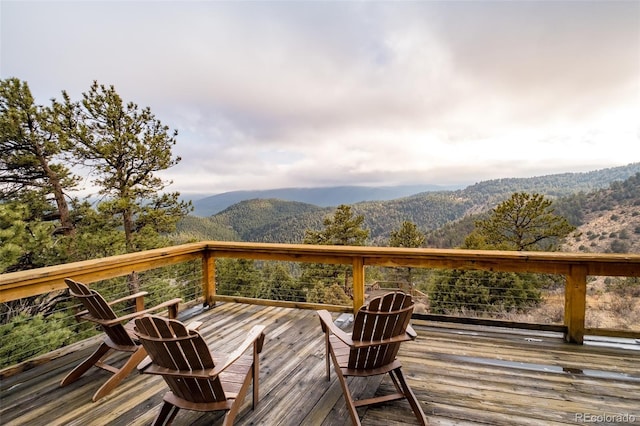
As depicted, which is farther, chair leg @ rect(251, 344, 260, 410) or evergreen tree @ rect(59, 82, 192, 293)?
evergreen tree @ rect(59, 82, 192, 293)

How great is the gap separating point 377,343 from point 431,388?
0.84 metres

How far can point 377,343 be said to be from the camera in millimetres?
2029

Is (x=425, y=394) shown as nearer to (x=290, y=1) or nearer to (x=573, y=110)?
(x=290, y=1)

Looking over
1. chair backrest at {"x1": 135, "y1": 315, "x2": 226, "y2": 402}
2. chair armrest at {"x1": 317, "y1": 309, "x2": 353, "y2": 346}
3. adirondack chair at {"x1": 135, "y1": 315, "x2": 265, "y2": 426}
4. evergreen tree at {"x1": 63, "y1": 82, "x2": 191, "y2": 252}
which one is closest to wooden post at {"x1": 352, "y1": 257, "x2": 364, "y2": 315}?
chair armrest at {"x1": 317, "y1": 309, "x2": 353, "y2": 346}

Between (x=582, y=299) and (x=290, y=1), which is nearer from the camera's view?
(x=582, y=299)

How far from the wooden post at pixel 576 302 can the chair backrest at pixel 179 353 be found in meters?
3.50

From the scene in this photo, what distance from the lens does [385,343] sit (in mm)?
2045

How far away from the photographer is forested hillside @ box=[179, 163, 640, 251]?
20922 mm

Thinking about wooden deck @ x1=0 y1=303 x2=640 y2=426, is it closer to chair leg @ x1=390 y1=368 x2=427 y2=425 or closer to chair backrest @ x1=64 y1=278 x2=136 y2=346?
chair leg @ x1=390 y1=368 x2=427 y2=425

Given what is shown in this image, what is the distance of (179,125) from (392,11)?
10874mm

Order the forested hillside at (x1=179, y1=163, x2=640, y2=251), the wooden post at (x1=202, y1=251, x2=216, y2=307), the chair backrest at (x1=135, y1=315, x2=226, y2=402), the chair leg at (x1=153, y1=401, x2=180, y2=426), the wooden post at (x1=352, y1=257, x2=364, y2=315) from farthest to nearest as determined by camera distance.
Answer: the forested hillside at (x1=179, y1=163, x2=640, y2=251) < the wooden post at (x1=202, y1=251, x2=216, y2=307) < the wooden post at (x1=352, y1=257, x2=364, y2=315) < the chair leg at (x1=153, y1=401, x2=180, y2=426) < the chair backrest at (x1=135, y1=315, x2=226, y2=402)

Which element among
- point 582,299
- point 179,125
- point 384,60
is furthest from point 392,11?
point 179,125

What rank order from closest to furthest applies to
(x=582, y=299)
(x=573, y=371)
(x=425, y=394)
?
(x=425, y=394) < (x=573, y=371) < (x=582, y=299)

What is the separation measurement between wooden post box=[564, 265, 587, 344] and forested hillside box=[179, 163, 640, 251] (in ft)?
52.3
